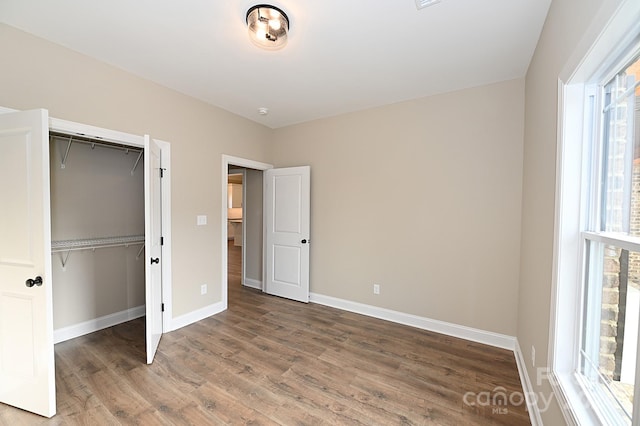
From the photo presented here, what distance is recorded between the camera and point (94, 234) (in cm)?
308

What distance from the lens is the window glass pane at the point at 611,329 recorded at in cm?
96

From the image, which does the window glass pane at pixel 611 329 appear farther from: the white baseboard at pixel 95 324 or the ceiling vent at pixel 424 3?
the white baseboard at pixel 95 324

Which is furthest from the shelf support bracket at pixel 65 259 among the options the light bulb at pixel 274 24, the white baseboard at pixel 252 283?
the light bulb at pixel 274 24

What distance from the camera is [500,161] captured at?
2.72m

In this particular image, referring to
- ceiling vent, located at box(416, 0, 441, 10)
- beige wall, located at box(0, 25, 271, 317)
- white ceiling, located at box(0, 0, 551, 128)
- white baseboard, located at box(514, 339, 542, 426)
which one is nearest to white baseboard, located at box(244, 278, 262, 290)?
beige wall, located at box(0, 25, 271, 317)

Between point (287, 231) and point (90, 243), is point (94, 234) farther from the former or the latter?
point (287, 231)

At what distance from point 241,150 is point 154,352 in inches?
107

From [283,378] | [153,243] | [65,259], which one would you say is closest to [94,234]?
[65,259]

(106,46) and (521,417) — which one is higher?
(106,46)

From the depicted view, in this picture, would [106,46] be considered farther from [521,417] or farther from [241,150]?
[521,417]

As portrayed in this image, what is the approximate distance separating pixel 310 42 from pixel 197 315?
3.34 m

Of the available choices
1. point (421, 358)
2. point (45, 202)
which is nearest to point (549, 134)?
point (421, 358)

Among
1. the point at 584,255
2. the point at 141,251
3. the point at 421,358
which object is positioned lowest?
the point at 421,358

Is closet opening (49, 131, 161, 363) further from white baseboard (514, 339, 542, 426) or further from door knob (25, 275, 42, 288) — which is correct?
white baseboard (514, 339, 542, 426)
